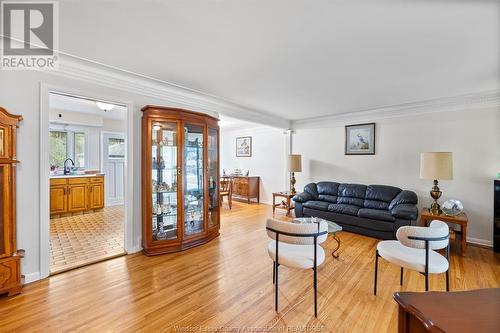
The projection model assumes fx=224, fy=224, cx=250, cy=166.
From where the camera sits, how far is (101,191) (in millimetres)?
5691

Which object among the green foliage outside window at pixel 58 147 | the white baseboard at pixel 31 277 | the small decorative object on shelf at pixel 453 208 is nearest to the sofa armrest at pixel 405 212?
the small decorative object on shelf at pixel 453 208

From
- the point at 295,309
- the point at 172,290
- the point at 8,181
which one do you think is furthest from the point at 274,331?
the point at 8,181

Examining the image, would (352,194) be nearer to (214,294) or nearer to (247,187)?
(247,187)

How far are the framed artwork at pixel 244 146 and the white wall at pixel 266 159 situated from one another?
4.3 inches

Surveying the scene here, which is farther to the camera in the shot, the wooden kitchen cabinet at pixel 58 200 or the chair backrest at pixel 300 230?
the wooden kitchen cabinet at pixel 58 200

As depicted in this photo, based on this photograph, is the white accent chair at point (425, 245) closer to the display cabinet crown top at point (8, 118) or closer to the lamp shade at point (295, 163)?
the lamp shade at point (295, 163)

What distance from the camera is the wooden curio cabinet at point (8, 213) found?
2.13m

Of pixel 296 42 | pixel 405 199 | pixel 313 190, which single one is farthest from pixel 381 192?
pixel 296 42

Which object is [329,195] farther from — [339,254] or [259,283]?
[259,283]

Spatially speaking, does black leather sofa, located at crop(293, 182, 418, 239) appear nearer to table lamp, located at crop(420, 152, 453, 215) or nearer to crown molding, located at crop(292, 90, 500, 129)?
table lamp, located at crop(420, 152, 453, 215)

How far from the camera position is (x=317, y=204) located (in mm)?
4723

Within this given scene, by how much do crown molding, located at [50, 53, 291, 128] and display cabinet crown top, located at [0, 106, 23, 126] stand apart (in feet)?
2.13

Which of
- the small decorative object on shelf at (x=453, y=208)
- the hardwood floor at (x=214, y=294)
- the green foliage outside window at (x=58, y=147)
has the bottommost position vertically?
the hardwood floor at (x=214, y=294)

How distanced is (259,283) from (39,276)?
95.1 inches
